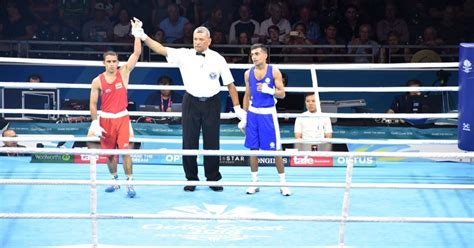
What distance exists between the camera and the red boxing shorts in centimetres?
777

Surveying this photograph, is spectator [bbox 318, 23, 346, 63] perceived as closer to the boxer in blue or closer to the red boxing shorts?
the boxer in blue

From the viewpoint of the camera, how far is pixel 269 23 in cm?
1183

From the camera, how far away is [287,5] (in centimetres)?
1214

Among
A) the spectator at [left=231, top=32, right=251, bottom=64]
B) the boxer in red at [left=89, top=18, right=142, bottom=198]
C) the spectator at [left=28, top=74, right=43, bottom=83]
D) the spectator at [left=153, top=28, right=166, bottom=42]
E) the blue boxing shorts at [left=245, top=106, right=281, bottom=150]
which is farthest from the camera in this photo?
the spectator at [left=153, top=28, right=166, bottom=42]

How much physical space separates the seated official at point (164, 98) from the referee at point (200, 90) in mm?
1764

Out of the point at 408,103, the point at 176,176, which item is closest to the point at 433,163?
the point at 408,103

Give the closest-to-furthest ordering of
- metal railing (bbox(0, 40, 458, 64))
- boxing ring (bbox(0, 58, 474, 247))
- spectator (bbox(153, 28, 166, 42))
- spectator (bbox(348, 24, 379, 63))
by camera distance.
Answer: boxing ring (bbox(0, 58, 474, 247)), metal railing (bbox(0, 40, 458, 64)), spectator (bbox(348, 24, 379, 63)), spectator (bbox(153, 28, 166, 42))

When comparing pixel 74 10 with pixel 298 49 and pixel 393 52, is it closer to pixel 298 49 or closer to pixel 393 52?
pixel 298 49

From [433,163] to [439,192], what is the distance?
1.33 metres

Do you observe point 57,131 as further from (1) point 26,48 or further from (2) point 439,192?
(2) point 439,192

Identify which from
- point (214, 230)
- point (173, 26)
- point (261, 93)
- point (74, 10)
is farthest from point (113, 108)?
point (74, 10)

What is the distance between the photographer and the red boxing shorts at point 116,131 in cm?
777

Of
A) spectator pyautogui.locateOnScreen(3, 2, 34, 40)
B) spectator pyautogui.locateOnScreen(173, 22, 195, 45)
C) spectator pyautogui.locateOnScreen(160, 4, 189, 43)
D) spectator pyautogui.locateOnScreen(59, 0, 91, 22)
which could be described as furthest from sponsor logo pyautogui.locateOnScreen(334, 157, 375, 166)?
spectator pyautogui.locateOnScreen(3, 2, 34, 40)

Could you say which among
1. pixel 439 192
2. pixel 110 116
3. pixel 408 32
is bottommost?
pixel 439 192
